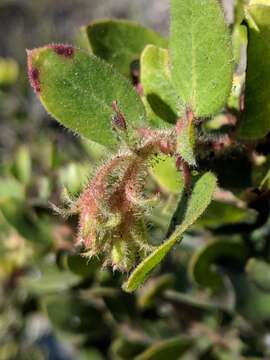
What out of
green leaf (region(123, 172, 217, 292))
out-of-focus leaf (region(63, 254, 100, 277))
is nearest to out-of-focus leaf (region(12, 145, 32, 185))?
out-of-focus leaf (region(63, 254, 100, 277))

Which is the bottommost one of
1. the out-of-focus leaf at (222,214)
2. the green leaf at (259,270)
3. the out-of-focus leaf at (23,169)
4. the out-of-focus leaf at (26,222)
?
the out-of-focus leaf at (23,169)

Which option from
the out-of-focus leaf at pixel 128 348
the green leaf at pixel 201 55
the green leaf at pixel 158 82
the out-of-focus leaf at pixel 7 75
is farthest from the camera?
the out-of-focus leaf at pixel 7 75

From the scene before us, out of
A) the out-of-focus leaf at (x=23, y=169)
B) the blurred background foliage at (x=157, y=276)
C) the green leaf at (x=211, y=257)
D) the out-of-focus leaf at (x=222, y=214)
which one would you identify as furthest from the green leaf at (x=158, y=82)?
the out-of-focus leaf at (x=23, y=169)

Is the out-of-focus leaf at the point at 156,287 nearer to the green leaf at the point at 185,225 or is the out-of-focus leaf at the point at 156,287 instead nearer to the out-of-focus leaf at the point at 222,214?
the out-of-focus leaf at the point at 222,214

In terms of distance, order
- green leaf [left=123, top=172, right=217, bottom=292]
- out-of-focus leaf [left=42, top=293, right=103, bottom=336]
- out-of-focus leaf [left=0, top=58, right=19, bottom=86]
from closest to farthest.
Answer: green leaf [left=123, top=172, right=217, bottom=292]
out-of-focus leaf [left=42, top=293, right=103, bottom=336]
out-of-focus leaf [left=0, top=58, right=19, bottom=86]

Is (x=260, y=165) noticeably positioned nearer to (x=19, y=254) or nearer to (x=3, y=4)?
(x=19, y=254)

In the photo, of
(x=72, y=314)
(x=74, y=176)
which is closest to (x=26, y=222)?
(x=74, y=176)

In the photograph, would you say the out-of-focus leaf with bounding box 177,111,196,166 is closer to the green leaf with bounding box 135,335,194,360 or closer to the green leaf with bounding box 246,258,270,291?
A: the green leaf with bounding box 246,258,270,291

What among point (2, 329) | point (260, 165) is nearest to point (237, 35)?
point (260, 165)
